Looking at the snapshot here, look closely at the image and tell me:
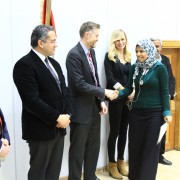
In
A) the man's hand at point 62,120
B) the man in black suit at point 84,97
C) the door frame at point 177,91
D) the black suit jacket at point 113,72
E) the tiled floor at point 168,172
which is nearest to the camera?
the man's hand at point 62,120

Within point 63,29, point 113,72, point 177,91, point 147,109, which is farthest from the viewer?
point 177,91

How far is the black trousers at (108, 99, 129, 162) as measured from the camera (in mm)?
3412

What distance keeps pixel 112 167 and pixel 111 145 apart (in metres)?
0.27

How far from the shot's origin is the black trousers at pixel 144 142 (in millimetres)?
2723

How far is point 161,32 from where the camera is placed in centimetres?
414

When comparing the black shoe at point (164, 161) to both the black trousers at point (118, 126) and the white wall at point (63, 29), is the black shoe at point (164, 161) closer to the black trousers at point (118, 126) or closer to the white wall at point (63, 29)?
the black trousers at point (118, 126)

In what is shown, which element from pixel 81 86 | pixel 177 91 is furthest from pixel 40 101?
pixel 177 91

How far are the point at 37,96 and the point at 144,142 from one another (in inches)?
46.4

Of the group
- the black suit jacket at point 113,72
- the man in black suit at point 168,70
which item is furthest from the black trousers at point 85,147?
the man in black suit at point 168,70

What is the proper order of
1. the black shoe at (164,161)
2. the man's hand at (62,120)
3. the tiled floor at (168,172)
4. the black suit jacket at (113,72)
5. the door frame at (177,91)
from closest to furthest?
1. the man's hand at (62,120)
2. the black suit jacket at (113,72)
3. the tiled floor at (168,172)
4. the black shoe at (164,161)
5. the door frame at (177,91)

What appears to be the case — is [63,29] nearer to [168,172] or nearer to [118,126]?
[118,126]

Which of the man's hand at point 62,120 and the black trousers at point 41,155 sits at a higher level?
the man's hand at point 62,120

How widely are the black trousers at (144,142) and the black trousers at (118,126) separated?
1.73 feet

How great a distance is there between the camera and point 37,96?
218 centimetres
